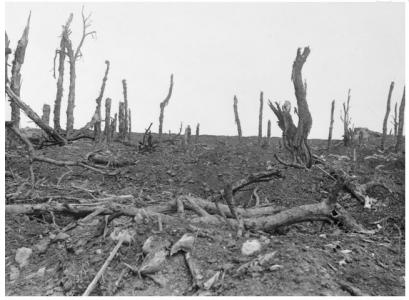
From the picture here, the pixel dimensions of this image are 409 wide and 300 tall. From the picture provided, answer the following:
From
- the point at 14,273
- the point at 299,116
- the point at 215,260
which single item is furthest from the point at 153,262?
the point at 299,116

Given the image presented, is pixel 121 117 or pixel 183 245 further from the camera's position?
pixel 121 117

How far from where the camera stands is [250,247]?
3637mm

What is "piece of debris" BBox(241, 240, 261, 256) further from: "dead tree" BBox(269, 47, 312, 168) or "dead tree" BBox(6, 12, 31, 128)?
"dead tree" BBox(6, 12, 31, 128)

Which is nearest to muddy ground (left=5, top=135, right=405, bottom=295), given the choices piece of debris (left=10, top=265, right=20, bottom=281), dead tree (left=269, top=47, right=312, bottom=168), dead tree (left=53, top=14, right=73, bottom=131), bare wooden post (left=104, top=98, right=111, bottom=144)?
piece of debris (left=10, top=265, right=20, bottom=281)

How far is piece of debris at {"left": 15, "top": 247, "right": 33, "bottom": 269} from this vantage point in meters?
3.96

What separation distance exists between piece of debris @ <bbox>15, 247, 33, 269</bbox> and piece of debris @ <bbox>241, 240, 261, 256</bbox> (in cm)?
228

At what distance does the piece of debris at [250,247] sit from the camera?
11.8 feet

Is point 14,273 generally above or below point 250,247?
below

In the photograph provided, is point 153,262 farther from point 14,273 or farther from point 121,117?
point 121,117

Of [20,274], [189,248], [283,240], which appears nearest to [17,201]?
[20,274]

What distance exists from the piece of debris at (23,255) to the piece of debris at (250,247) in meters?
2.28

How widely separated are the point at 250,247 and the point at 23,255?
2.42m

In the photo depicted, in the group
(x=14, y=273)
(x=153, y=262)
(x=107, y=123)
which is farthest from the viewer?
(x=107, y=123)

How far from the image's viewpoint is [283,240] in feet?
13.0
